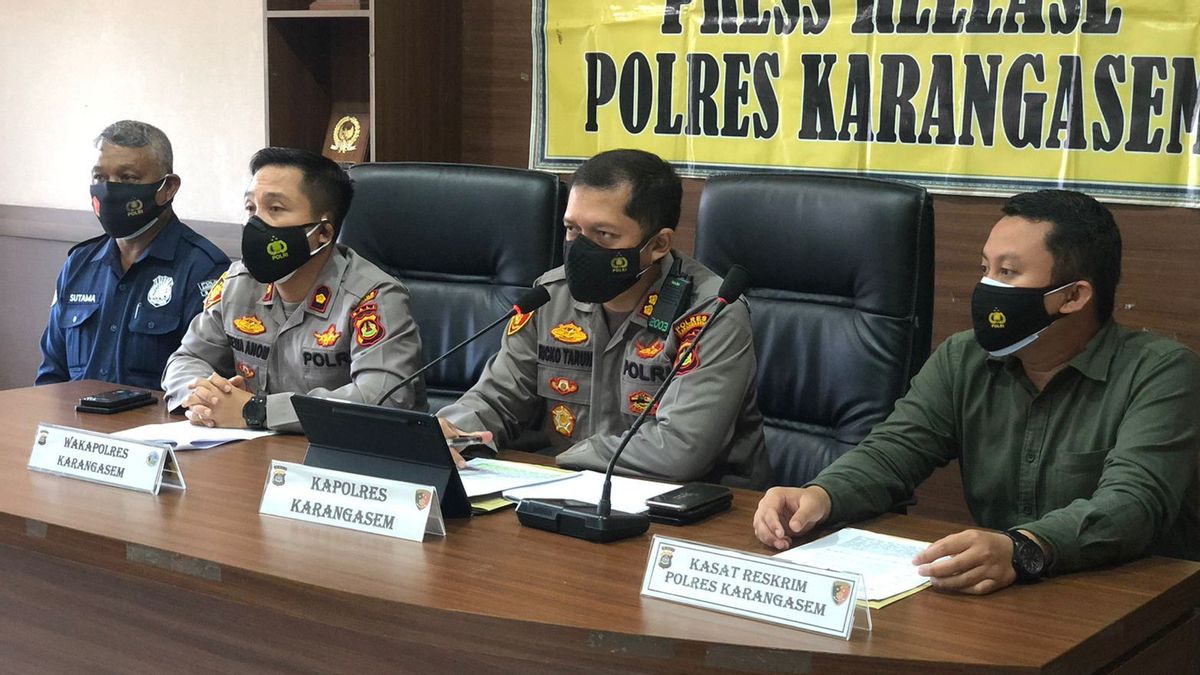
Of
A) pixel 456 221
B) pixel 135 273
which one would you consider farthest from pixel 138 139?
pixel 456 221

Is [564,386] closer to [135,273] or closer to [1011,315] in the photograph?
[1011,315]

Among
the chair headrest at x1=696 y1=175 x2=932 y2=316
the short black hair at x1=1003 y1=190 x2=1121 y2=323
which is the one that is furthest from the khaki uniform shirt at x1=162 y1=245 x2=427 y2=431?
the short black hair at x1=1003 y1=190 x2=1121 y2=323

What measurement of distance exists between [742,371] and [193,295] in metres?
1.44

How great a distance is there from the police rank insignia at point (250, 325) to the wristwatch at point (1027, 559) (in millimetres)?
1565

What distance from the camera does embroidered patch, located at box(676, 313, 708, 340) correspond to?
7.36 feet

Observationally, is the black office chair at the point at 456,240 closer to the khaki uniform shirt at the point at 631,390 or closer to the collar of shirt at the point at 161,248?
the khaki uniform shirt at the point at 631,390

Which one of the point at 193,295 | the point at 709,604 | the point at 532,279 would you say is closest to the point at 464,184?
the point at 532,279

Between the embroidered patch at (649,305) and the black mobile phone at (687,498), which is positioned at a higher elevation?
the embroidered patch at (649,305)

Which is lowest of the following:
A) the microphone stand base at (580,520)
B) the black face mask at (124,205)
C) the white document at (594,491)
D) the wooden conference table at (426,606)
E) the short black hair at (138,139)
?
the wooden conference table at (426,606)

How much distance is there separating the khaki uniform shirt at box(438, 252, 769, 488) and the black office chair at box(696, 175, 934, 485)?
0.09 metres

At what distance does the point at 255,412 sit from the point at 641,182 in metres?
0.78

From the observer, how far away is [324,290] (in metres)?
2.56

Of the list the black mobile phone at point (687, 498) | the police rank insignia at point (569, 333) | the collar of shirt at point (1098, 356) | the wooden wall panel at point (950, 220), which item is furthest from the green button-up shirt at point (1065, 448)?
the wooden wall panel at point (950, 220)

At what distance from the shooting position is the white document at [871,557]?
4.99ft
